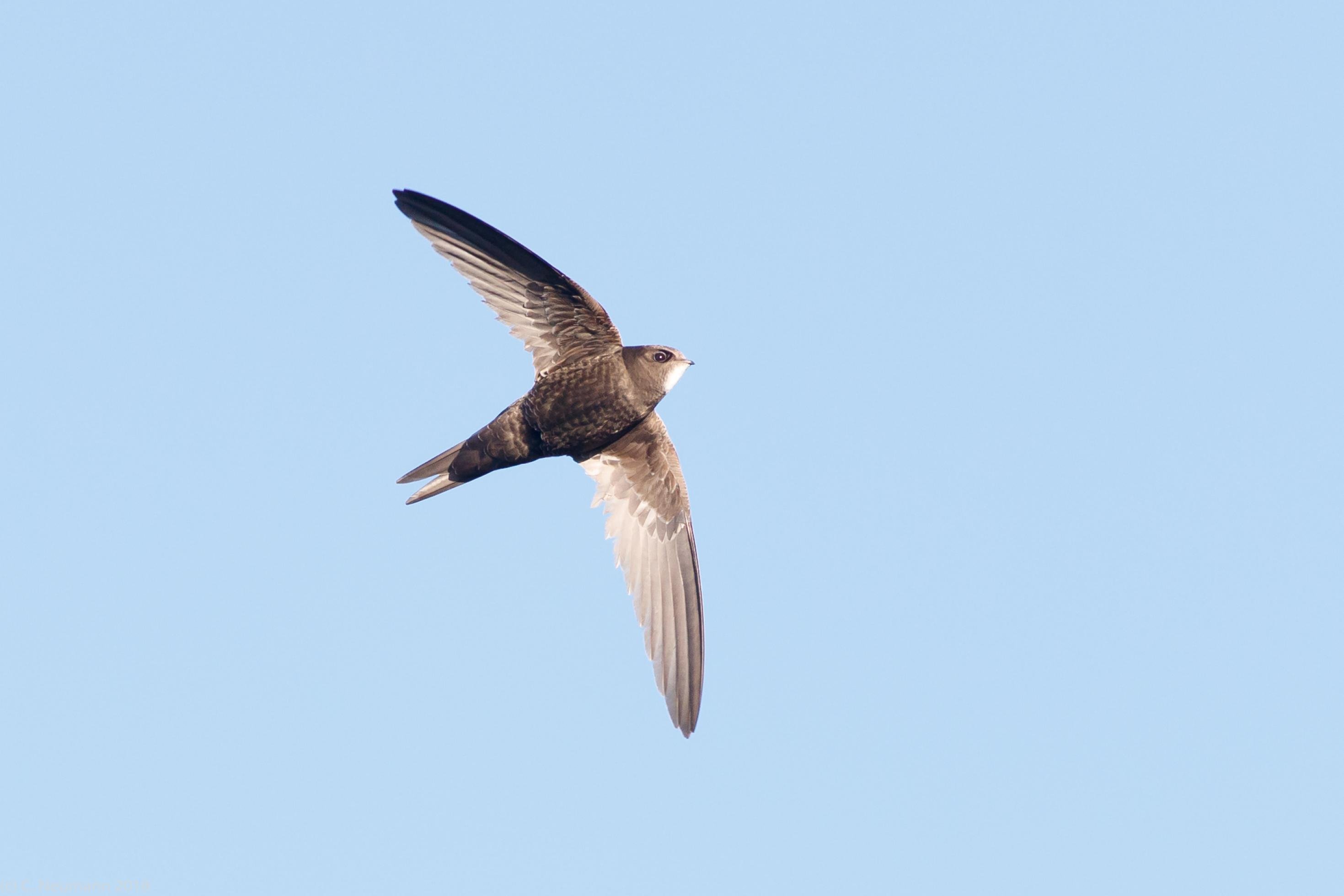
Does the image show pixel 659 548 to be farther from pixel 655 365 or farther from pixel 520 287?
pixel 520 287

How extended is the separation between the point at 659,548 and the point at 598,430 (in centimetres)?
Answer: 149

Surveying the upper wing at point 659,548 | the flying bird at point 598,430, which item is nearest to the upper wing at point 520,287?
the flying bird at point 598,430

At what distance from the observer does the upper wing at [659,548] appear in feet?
46.0

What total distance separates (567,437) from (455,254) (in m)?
1.84

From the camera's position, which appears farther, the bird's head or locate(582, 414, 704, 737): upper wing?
locate(582, 414, 704, 737): upper wing

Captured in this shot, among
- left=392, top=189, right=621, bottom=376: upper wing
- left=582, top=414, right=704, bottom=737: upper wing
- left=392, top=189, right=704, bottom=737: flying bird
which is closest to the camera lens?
left=392, top=189, right=621, bottom=376: upper wing

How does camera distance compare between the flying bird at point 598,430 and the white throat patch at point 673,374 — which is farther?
the white throat patch at point 673,374

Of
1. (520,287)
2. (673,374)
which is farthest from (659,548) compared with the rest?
(520,287)

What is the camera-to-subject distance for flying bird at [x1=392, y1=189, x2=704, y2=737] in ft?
42.9

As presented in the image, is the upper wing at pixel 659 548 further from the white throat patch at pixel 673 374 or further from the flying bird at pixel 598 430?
the white throat patch at pixel 673 374

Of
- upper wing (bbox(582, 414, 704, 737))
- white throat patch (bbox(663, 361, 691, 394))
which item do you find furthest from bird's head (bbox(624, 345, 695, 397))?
upper wing (bbox(582, 414, 704, 737))

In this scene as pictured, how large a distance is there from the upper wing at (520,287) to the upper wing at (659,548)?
1.19 metres

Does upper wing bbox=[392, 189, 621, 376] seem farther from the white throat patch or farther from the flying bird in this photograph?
the white throat patch

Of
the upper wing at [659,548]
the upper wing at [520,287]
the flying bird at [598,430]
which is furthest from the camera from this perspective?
the upper wing at [659,548]
